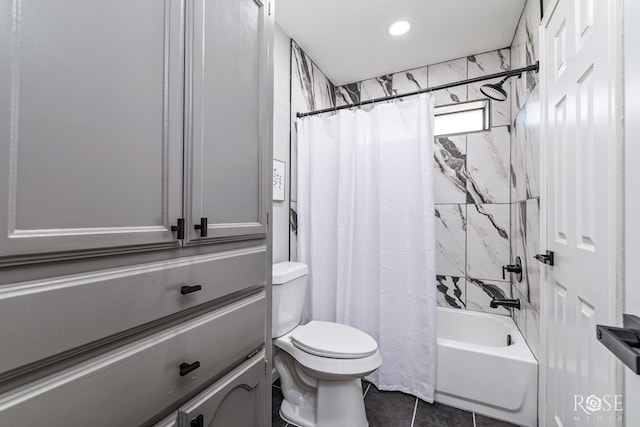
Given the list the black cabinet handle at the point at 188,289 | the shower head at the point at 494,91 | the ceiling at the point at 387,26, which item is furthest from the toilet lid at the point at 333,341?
the ceiling at the point at 387,26

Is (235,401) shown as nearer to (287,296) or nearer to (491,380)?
(287,296)

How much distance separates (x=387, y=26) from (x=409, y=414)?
2461 millimetres

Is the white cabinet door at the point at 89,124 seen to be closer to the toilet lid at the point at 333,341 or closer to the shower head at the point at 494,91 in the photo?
the toilet lid at the point at 333,341

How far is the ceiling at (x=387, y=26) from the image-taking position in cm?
176

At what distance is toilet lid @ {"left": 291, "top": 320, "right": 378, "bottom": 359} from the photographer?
4.71 feet

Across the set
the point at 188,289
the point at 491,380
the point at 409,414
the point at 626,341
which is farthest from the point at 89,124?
the point at 491,380

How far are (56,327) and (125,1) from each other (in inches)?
27.8

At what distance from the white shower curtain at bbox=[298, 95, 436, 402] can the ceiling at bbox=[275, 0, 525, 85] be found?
→ 0.57 metres

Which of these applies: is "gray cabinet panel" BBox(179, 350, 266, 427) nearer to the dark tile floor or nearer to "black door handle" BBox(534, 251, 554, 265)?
the dark tile floor

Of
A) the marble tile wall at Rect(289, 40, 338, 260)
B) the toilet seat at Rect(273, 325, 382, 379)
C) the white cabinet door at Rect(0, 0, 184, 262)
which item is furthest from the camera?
the marble tile wall at Rect(289, 40, 338, 260)

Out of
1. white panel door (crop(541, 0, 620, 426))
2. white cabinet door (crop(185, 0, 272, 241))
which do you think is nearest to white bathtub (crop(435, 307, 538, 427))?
white panel door (crop(541, 0, 620, 426))

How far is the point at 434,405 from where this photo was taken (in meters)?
1.70

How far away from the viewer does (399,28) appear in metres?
1.96

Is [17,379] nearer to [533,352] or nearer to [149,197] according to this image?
[149,197]
